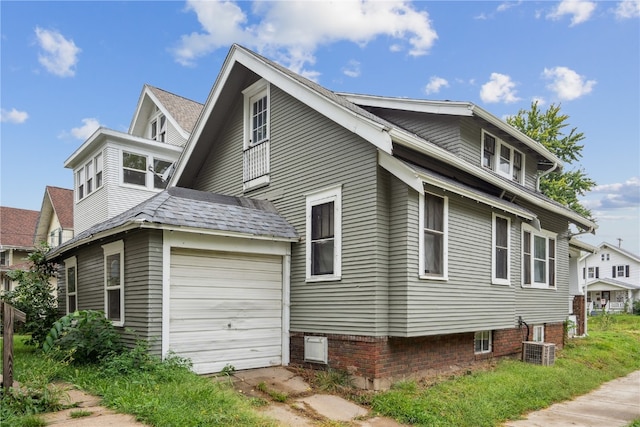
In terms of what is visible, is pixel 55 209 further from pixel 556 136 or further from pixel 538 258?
pixel 556 136

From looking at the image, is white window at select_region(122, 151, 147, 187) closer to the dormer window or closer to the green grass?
the dormer window

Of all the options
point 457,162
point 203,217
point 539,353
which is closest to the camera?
point 203,217

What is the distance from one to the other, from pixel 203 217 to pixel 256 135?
374 cm

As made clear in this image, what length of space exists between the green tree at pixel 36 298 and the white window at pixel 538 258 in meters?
12.6

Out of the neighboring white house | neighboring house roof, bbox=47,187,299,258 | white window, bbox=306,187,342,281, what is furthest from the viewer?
the neighboring white house

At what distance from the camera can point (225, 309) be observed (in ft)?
30.5

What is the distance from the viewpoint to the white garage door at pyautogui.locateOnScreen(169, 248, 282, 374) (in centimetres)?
870

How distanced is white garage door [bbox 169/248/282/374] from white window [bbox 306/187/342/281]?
863 millimetres

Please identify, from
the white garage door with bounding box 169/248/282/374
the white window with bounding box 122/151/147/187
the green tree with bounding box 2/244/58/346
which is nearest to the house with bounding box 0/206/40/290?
the white window with bounding box 122/151/147/187

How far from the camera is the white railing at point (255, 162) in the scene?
1150 cm

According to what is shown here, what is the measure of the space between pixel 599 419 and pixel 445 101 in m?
6.97

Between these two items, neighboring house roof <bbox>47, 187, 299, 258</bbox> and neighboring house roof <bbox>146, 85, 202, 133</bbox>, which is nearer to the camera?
neighboring house roof <bbox>47, 187, 299, 258</bbox>

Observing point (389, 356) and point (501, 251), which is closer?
point (389, 356)

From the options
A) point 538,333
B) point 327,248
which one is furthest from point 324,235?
point 538,333
